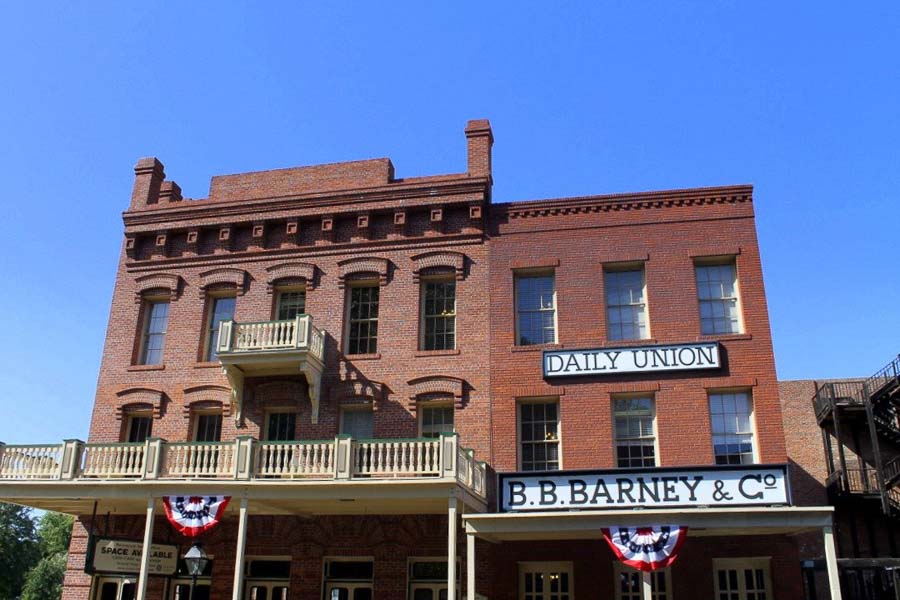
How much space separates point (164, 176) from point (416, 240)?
8.97 meters

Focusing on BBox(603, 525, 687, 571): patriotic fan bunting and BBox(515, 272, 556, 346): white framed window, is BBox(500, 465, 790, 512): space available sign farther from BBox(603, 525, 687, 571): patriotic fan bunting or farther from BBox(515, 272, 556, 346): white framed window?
BBox(515, 272, 556, 346): white framed window

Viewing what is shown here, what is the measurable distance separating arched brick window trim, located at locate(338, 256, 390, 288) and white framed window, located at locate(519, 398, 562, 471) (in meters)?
5.10

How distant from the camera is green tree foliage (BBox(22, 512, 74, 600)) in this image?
50.6 meters

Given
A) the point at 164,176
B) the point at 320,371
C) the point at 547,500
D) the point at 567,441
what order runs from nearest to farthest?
the point at 547,500, the point at 567,441, the point at 320,371, the point at 164,176

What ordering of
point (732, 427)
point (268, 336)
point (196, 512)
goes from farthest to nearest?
point (268, 336) < point (732, 427) < point (196, 512)

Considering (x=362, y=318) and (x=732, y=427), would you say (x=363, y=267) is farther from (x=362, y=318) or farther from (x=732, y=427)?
(x=732, y=427)

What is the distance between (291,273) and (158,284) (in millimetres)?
4163

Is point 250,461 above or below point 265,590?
above

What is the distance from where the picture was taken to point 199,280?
21500mm

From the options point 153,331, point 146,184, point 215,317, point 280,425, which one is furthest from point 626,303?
point 146,184

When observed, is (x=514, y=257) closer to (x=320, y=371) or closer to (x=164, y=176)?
(x=320, y=371)

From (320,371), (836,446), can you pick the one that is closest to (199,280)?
(320,371)

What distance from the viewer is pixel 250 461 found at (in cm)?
1628

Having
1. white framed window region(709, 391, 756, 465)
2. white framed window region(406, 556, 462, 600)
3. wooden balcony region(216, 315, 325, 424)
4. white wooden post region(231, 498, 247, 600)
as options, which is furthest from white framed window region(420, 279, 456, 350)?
white framed window region(709, 391, 756, 465)
